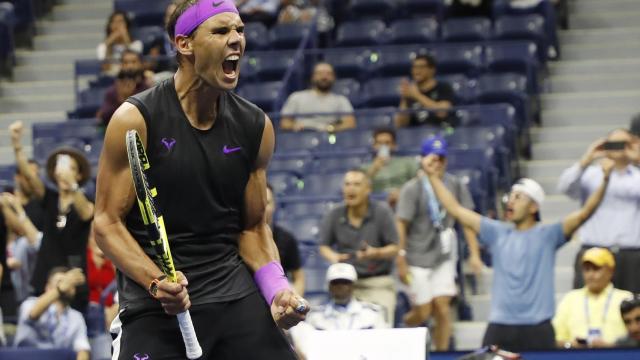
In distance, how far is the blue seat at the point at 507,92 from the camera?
50.7 ft

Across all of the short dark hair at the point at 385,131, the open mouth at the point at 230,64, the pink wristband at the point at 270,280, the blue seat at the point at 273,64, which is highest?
the open mouth at the point at 230,64

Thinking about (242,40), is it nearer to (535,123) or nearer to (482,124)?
(482,124)

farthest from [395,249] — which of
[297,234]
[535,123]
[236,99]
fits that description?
[236,99]

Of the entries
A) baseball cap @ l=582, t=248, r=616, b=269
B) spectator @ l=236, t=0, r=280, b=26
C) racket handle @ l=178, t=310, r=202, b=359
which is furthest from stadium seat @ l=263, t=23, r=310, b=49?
racket handle @ l=178, t=310, r=202, b=359

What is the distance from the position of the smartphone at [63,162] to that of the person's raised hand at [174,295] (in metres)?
6.28

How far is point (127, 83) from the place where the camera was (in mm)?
14125

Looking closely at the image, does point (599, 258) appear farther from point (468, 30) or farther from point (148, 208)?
point (468, 30)

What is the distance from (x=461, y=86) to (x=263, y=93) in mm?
1999

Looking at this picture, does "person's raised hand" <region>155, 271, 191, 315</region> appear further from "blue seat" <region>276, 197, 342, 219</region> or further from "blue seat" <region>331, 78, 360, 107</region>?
"blue seat" <region>331, 78, 360, 107</region>

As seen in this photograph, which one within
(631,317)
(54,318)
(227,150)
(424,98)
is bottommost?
(54,318)

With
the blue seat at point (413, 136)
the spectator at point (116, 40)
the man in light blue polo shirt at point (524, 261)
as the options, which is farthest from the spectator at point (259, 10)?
the man in light blue polo shirt at point (524, 261)

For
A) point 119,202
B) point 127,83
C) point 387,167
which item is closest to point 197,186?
point 119,202

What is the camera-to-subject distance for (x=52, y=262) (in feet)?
37.8

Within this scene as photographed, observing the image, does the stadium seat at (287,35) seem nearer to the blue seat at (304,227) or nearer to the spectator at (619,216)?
the blue seat at (304,227)
